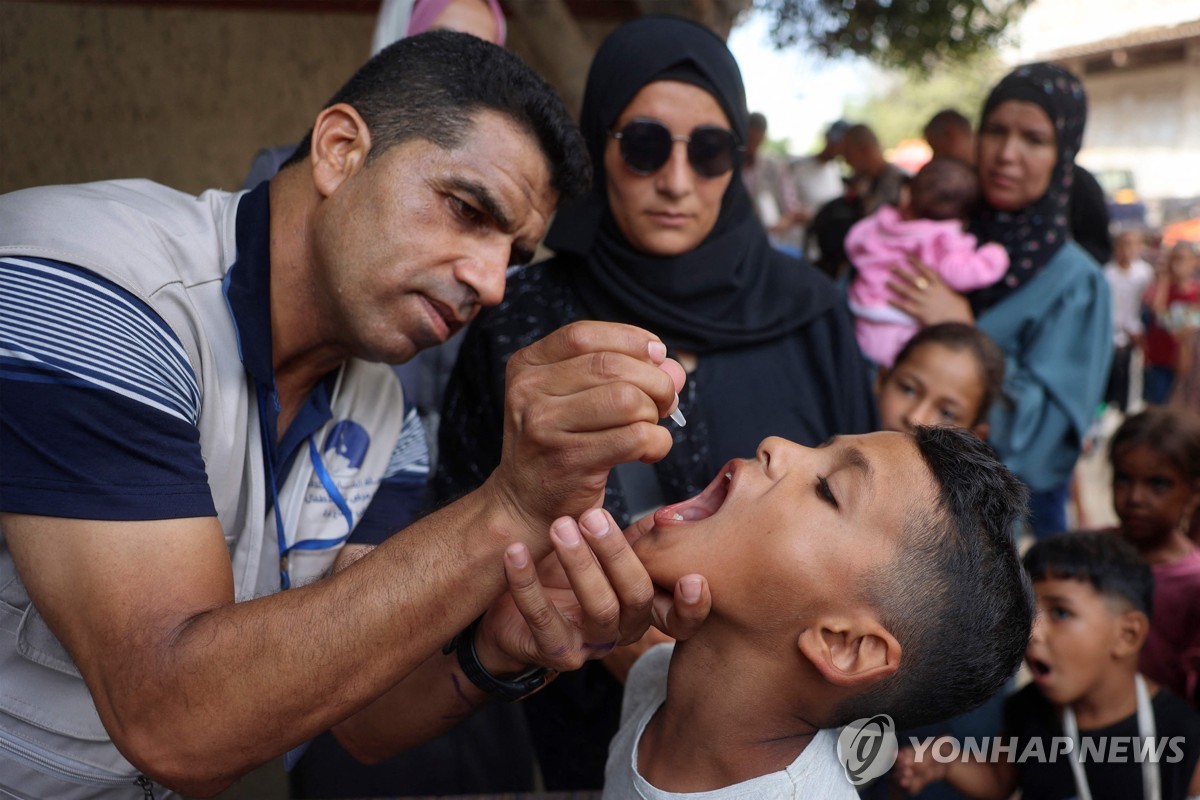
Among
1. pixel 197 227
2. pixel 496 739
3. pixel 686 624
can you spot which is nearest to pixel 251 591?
pixel 197 227

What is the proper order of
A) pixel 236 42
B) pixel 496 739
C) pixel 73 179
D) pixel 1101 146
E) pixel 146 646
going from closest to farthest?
1. pixel 146 646
2. pixel 496 739
3. pixel 73 179
4. pixel 236 42
5. pixel 1101 146

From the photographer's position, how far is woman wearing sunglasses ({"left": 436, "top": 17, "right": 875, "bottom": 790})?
258 cm

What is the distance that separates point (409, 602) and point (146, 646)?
0.38m

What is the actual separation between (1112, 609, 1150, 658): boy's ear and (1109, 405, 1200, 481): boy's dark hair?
1.01 metres

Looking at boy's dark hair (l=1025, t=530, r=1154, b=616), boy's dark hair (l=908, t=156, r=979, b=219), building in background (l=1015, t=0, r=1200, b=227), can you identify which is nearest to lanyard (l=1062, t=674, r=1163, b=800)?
boy's dark hair (l=1025, t=530, r=1154, b=616)

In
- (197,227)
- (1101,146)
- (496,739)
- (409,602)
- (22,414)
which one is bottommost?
(1101,146)

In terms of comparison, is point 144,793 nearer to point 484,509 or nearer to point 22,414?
point 22,414

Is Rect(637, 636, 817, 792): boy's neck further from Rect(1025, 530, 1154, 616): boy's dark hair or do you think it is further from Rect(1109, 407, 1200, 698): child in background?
Rect(1109, 407, 1200, 698): child in background

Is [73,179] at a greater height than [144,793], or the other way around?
[73,179]

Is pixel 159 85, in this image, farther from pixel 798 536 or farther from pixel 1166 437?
pixel 1166 437

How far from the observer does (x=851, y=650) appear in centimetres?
168

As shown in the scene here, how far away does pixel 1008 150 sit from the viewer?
11.9 ft

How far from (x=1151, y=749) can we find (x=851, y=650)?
4.52 feet

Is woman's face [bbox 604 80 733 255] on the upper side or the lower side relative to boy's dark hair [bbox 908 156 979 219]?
upper
